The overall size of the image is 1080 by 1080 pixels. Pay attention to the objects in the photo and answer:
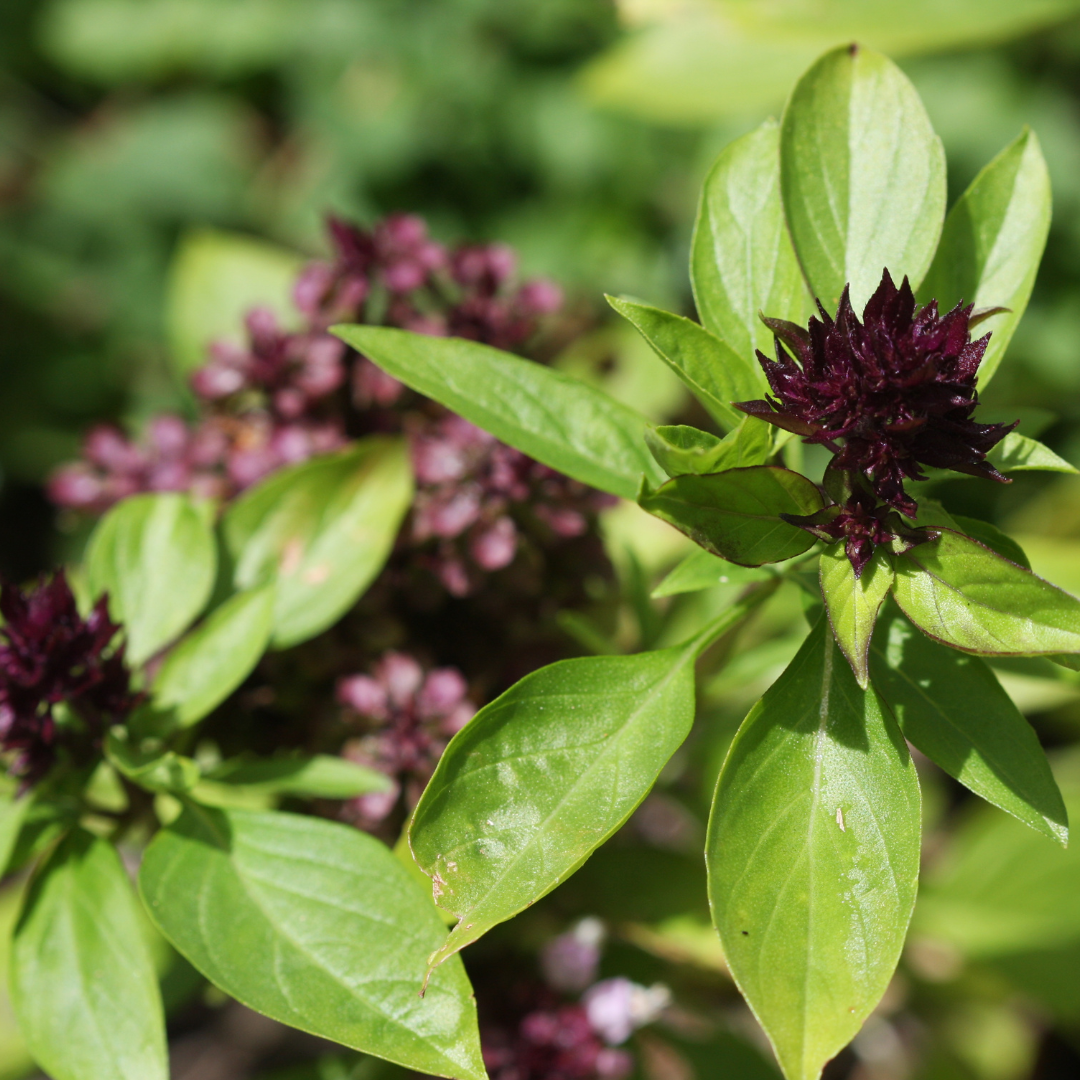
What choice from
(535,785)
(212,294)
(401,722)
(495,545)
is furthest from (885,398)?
(212,294)

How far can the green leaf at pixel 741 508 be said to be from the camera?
27.3 inches

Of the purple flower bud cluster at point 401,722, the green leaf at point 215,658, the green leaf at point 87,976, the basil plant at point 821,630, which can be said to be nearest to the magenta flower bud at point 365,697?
the purple flower bud cluster at point 401,722

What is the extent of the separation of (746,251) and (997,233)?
8.5 inches

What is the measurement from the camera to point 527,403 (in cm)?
94

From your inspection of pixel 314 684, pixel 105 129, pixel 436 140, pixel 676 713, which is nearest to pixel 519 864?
pixel 676 713

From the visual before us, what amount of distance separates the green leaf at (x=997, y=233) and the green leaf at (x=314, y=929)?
0.69 metres

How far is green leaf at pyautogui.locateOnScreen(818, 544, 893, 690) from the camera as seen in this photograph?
2.33 feet

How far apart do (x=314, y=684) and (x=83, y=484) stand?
0.45 meters

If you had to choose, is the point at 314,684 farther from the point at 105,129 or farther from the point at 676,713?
the point at 105,129

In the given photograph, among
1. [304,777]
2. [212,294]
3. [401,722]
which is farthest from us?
[212,294]

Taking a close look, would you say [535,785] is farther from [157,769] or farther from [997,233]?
[997,233]

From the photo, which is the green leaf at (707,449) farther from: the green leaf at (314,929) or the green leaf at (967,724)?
the green leaf at (314,929)

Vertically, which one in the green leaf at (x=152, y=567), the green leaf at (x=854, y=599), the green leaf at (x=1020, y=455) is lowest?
the green leaf at (x=152, y=567)

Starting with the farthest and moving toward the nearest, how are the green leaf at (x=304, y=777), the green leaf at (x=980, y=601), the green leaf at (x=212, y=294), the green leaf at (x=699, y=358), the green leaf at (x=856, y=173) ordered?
1. the green leaf at (x=212, y=294)
2. the green leaf at (x=304, y=777)
3. the green leaf at (x=856, y=173)
4. the green leaf at (x=699, y=358)
5. the green leaf at (x=980, y=601)
